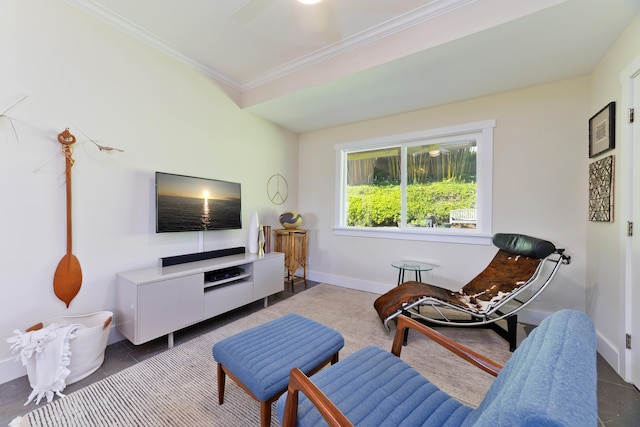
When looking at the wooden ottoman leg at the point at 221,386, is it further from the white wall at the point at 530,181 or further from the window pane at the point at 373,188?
the window pane at the point at 373,188

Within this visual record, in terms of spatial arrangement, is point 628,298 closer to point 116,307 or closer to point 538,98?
point 538,98

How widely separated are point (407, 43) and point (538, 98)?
1643 mm

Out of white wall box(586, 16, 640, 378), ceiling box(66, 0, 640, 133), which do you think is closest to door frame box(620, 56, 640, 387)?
white wall box(586, 16, 640, 378)

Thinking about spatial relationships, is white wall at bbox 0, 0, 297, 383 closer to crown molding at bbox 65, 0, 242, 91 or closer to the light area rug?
crown molding at bbox 65, 0, 242, 91

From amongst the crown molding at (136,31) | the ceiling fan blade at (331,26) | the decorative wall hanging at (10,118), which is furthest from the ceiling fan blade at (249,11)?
the decorative wall hanging at (10,118)

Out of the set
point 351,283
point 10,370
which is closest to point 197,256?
point 10,370

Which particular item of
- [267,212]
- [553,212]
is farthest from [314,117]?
[553,212]

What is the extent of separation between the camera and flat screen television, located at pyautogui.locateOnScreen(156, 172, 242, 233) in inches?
95.7

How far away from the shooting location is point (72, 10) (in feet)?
6.45

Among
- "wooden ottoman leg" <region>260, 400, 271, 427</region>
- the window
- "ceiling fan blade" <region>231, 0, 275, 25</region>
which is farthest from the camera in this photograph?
the window

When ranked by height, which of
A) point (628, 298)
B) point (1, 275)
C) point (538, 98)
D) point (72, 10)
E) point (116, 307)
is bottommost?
point (116, 307)

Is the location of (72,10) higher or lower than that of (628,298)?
higher

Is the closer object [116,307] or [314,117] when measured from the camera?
[116,307]

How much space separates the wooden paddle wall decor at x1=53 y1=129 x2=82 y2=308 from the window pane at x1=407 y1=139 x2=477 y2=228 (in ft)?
11.6
